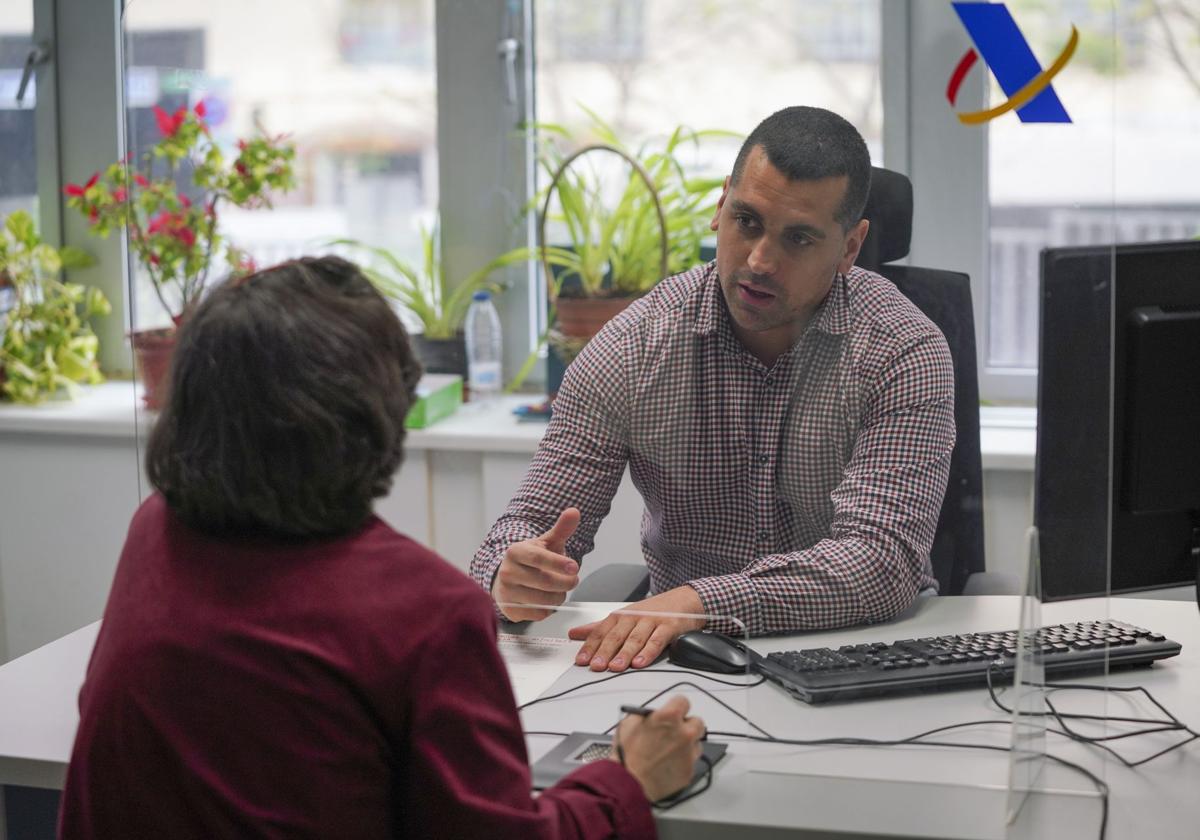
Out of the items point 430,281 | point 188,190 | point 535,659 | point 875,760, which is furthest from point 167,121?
point 875,760

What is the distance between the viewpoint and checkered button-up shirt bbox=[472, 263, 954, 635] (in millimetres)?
1640

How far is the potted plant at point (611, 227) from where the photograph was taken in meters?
1.84

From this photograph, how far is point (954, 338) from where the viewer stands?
1608mm

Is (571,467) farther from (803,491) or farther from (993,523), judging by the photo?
(993,523)

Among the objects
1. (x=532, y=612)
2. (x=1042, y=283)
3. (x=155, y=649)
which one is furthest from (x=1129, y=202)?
(x=155, y=649)

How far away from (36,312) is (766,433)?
2094mm

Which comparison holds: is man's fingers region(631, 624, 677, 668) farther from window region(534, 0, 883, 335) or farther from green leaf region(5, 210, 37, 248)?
green leaf region(5, 210, 37, 248)

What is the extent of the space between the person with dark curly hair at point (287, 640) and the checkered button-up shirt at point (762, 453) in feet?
1.96

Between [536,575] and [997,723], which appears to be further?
[536,575]

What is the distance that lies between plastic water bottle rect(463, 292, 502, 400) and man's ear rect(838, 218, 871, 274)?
0.55 m

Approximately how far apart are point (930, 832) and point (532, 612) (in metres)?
0.54

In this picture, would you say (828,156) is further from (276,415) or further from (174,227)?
(174,227)

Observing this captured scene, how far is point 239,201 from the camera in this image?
196 cm

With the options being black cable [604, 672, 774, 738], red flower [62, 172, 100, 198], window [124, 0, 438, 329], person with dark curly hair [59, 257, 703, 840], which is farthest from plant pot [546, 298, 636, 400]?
red flower [62, 172, 100, 198]
